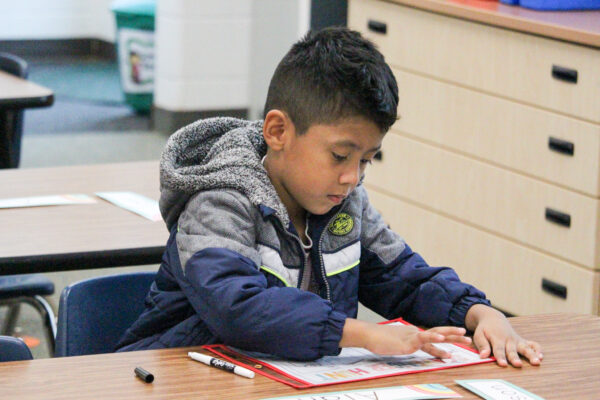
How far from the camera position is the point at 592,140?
3182mm

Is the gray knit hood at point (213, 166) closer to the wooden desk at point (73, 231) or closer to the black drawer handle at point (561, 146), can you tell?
the wooden desk at point (73, 231)

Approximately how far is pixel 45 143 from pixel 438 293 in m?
4.77

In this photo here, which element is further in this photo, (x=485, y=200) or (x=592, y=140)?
(x=485, y=200)

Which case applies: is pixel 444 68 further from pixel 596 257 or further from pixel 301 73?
pixel 301 73

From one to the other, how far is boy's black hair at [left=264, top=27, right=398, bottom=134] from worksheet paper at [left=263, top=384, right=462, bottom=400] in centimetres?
43

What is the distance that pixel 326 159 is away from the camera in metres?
1.58

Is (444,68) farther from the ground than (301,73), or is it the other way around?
(301,73)

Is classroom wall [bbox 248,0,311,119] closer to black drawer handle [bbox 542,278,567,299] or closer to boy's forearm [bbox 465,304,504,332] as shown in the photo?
black drawer handle [bbox 542,278,567,299]

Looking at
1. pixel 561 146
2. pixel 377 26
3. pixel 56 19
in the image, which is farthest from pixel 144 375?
pixel 56 19

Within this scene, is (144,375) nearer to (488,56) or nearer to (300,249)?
(300,249)

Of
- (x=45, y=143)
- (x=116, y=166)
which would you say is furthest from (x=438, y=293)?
(x=45, y=143)

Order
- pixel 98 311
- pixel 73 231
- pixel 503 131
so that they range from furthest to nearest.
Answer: pixel 503 131 → pixel 73 231 → pixel 98 311

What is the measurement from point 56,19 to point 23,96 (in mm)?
5627

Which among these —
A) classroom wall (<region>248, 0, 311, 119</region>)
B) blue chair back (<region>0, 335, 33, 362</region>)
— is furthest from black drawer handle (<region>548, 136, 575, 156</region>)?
classroom wall (<region>248, 0, 311, 119</region>)
